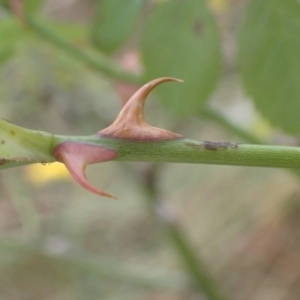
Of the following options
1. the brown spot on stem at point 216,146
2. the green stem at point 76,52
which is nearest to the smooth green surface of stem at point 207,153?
the brown spot on stem at point 216,146

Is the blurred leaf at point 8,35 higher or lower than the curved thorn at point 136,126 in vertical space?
lower

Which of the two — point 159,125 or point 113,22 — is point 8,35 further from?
point 159,125

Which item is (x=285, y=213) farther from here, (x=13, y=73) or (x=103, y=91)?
(x=13, y=73)

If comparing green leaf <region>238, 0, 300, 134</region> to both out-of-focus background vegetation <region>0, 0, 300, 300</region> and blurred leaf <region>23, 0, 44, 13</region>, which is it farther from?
→ blurred leaf <region>23, 0, 44, 13</region>

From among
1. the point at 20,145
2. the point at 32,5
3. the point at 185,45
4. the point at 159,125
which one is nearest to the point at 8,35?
the point at 32,5

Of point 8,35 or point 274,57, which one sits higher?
point 274,57

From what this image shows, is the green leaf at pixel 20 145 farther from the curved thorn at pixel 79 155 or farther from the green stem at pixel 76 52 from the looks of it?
the green stem at pixel 76 52

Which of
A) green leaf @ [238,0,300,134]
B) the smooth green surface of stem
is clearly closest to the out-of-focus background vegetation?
green leaf @ [238,0,300,134]
